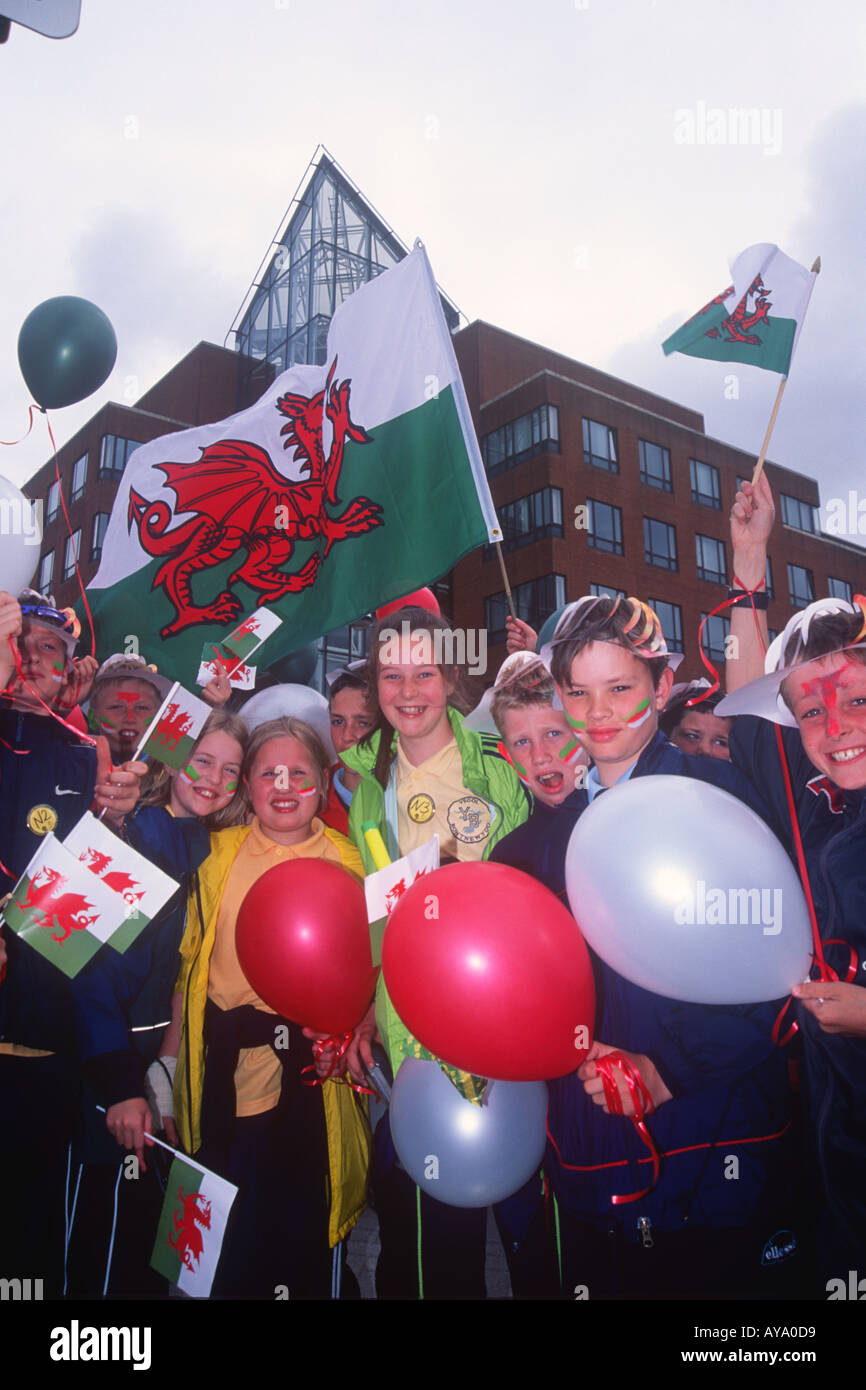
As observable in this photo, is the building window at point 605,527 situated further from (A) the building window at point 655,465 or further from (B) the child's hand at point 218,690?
(B) the child's hand at point 218,690

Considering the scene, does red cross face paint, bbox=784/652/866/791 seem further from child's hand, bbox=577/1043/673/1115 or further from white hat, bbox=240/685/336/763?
white hat, bbox=240/685/336/763

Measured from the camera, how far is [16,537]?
128 inches

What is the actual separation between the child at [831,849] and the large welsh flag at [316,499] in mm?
1331

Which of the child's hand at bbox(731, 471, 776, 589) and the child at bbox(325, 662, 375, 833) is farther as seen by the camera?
the child at bbox(325, 662, 375, 833)

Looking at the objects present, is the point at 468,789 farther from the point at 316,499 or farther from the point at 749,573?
the point at 316,499

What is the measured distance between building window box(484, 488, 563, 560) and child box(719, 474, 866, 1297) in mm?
19656

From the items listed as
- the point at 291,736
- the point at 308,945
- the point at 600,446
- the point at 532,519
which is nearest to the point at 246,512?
the point at 291,736

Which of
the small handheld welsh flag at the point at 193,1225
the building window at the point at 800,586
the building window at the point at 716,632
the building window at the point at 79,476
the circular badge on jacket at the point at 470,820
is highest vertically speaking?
the building window at the point at 79,476

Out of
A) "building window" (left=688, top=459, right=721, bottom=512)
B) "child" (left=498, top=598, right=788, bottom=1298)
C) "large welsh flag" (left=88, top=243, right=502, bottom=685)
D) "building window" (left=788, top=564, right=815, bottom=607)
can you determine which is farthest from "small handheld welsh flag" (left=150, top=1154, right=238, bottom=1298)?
"building window" (left=788, top=564, right=815, bottom=607)

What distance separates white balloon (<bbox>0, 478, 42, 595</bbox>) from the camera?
10.5 ft

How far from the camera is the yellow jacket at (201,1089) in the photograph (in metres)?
3.09

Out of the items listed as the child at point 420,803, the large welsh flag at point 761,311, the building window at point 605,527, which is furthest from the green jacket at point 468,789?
the building window at point 605,527
